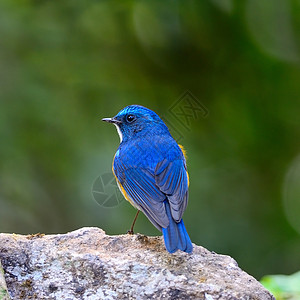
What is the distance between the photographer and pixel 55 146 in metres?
7.29

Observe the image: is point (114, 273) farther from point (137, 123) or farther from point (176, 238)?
point (137, 123)

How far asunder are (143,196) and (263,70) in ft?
11.2

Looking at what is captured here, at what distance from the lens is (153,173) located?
Result: 4449mm

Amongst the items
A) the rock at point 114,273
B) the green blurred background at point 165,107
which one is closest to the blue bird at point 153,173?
the rock at point 114,273

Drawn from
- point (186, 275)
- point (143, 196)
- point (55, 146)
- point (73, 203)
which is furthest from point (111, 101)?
point (186, 275)

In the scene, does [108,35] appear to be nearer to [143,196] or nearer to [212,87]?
[212,87]

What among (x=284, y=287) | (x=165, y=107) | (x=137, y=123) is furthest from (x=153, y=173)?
(x=165, y=107)

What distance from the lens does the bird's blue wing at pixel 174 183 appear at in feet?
13.5

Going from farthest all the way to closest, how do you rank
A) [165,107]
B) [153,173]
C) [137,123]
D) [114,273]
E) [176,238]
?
[165,107], [137,123], [153,173], [176,238], [114,273]

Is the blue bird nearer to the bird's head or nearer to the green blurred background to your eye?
the bird's head

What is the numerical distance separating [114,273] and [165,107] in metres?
4.00

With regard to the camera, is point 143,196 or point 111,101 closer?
point 143,196

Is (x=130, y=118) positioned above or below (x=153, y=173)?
above

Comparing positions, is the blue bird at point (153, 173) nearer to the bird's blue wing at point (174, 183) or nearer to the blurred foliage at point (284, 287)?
the bird's blue wing at point (174, 183)
